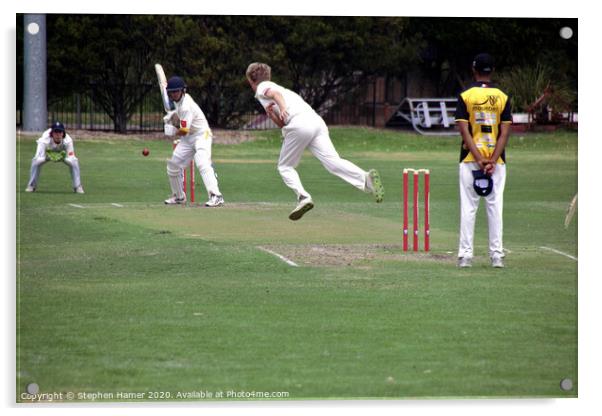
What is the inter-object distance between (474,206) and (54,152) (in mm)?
8682

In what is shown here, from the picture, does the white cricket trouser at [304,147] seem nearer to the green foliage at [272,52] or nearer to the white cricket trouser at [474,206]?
the white cricket trouser at [474,206]

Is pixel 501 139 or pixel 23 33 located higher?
pixel 23 33

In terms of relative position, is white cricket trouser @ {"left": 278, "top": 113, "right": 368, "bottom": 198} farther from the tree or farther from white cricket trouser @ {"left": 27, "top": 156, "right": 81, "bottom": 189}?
white cricket trouser @ {"left": 27, "top": 156, "right": 81, "bottom": 189}

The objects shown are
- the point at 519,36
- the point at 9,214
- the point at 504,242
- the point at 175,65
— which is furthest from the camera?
the point at 175,65

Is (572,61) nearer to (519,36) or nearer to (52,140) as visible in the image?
(519,36)

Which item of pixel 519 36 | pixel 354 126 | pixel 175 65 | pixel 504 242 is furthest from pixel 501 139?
pixel 354 126

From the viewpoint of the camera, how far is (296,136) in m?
13.0

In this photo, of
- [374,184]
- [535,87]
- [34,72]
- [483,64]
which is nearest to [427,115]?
[535,87]

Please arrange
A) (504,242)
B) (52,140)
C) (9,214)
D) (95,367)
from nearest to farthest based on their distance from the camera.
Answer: (95,367)
(9,214)
(504,242)
(52,140)

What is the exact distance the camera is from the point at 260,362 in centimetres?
893

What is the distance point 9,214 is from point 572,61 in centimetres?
602

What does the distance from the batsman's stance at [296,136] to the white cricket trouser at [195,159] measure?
196 inches

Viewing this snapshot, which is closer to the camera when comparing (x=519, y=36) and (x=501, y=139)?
(x=501, y=139)

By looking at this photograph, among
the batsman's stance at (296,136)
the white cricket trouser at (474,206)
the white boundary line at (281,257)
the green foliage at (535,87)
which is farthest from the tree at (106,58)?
the green foliage at (535,87)
